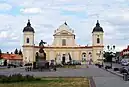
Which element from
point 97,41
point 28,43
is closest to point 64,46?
point 97,41

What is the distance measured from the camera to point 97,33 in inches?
7451

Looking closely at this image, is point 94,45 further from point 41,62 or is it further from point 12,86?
point 12,86

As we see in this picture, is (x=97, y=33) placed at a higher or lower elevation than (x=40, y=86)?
higher

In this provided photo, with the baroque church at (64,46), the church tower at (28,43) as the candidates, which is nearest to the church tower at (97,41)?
the baroque church at (64,46)

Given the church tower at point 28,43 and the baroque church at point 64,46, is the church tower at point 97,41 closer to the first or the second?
the baroque church at point 64,46

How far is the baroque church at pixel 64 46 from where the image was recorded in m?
187

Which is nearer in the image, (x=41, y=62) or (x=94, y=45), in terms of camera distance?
(x=41, y=62)

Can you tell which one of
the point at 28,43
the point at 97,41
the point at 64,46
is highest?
the point at 97,41

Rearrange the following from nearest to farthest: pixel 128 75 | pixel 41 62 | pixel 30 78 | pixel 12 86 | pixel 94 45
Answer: pixel 12 86
pixel 30 78
pixel 128 75
pixel 41 62
pixel 94 45

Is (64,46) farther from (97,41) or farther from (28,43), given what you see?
(28,43)

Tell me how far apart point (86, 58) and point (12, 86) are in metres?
174

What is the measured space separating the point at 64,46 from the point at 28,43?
17.6 m

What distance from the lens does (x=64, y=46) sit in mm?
189250

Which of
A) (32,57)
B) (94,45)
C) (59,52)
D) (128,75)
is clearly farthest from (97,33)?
(128,75)
